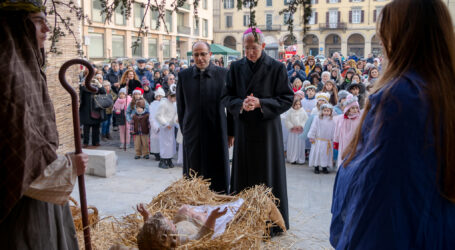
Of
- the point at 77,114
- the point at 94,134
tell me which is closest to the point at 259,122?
the point at 77,114

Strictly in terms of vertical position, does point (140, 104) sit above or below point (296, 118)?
above

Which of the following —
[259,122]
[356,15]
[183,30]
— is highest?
[356,15]

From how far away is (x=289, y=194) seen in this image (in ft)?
20.3

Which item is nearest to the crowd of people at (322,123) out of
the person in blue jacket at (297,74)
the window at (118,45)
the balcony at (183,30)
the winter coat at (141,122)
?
the person in blue jacket at (297,74)

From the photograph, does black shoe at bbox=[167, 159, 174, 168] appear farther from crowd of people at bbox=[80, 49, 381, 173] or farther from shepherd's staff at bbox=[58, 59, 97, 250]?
shepherd's staff at bbox=[58, 59, 97, 250]

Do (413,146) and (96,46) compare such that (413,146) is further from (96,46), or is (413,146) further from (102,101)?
(96,46)

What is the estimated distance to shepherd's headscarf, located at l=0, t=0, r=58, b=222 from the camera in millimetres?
1687

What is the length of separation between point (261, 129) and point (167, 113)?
4.50 metres

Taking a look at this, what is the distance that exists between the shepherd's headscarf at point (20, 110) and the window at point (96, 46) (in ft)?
97.0

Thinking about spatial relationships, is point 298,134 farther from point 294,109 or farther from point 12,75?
point 12,75

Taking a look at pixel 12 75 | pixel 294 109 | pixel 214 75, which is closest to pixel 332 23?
pixel 294 109

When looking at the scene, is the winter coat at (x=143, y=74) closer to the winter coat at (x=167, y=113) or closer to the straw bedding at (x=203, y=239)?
the winter coat at (x=167, y=113)

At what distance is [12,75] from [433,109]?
72.4 inches

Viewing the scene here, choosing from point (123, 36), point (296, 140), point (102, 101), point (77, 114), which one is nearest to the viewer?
point (77, 114)
